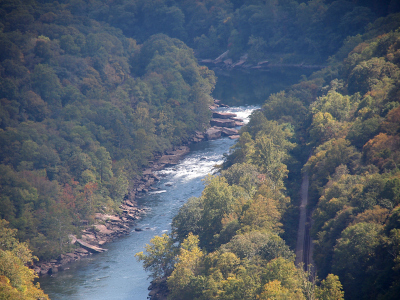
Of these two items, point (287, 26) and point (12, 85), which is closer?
point (12, 85)

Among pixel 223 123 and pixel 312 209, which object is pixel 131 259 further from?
pixel 223 123

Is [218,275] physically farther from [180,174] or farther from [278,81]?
[278,81]

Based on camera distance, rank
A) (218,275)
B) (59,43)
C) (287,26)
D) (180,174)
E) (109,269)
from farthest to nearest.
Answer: (287,26), (59,43), (180,174), (109,269), (218,275)

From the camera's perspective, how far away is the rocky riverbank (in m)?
79.7


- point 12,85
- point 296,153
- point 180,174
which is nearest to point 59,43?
point 12,85

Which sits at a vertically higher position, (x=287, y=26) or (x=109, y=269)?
(x=287, y=26)

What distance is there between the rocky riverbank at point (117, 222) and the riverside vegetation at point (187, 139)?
5.89 ft

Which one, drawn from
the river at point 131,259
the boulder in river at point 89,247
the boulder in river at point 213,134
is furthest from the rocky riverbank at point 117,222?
the river at point 131,259

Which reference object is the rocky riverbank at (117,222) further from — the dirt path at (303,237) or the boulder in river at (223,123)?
the dirt path at (303,237)

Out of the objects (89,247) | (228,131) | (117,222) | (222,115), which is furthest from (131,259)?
(222,115)

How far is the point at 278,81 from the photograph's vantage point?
164 meters

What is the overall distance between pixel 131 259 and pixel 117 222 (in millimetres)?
14024

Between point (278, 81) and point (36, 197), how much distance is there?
105837mm

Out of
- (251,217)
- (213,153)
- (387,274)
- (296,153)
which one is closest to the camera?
(387,274)
